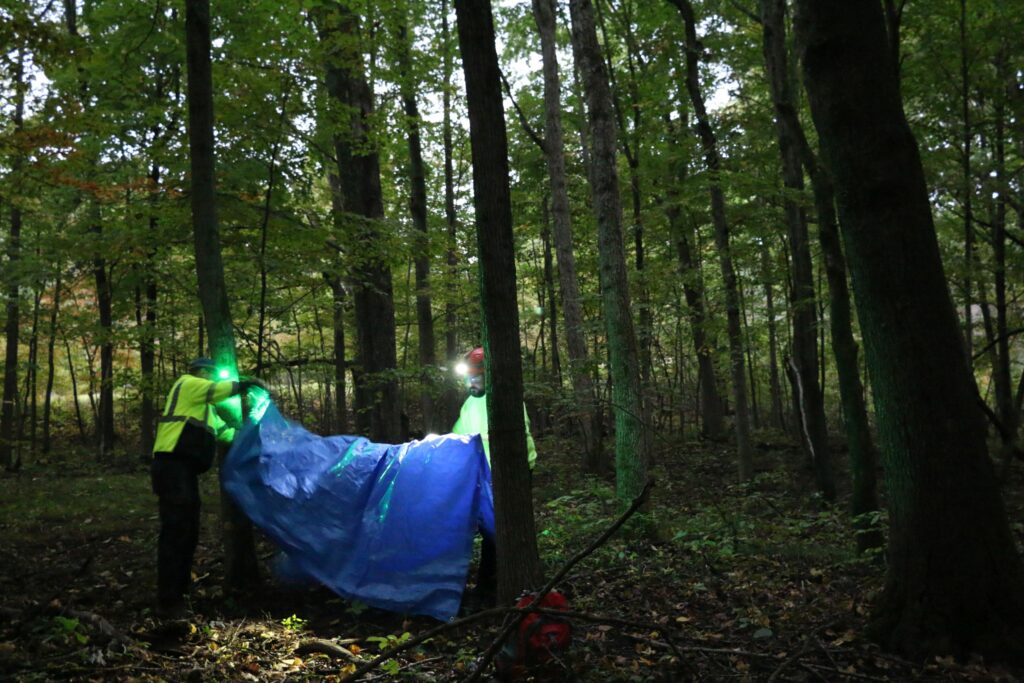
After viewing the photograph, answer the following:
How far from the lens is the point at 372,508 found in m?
5.16

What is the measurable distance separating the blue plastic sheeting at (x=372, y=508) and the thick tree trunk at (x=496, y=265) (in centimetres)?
129

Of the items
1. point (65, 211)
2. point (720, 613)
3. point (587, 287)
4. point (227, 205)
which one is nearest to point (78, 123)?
point (227, 205)

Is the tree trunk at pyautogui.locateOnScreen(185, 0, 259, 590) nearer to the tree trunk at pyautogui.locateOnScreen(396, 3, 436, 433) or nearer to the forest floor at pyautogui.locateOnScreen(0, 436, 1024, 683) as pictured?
the forest floor at pyautogui.locateOnScreen(0, 436, 1024, 683)

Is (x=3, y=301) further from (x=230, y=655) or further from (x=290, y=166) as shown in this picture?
(x=230, y=655)

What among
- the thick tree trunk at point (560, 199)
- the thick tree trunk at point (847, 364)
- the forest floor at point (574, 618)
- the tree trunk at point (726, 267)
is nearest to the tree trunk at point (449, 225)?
the thick tree trunk at point (560, 199)

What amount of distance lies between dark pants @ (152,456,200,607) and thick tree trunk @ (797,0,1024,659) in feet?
15.8

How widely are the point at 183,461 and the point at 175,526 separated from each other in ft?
1.67

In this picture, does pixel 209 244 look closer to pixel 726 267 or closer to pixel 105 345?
pixel 726 267

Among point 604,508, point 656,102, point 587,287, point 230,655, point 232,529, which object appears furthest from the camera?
point 587,287

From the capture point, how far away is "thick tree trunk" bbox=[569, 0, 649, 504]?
700 centimetres

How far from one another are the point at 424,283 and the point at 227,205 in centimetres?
806

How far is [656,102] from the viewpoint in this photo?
14.4 meters

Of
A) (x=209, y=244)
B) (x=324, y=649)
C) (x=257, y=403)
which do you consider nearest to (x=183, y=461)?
(x=257, y=403)

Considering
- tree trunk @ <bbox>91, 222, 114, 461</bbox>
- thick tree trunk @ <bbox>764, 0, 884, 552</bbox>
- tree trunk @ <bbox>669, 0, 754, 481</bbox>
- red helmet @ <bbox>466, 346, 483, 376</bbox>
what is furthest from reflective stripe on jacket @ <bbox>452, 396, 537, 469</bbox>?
tree trunk @ <bbox>91, 222, 114, 461</bbox>
